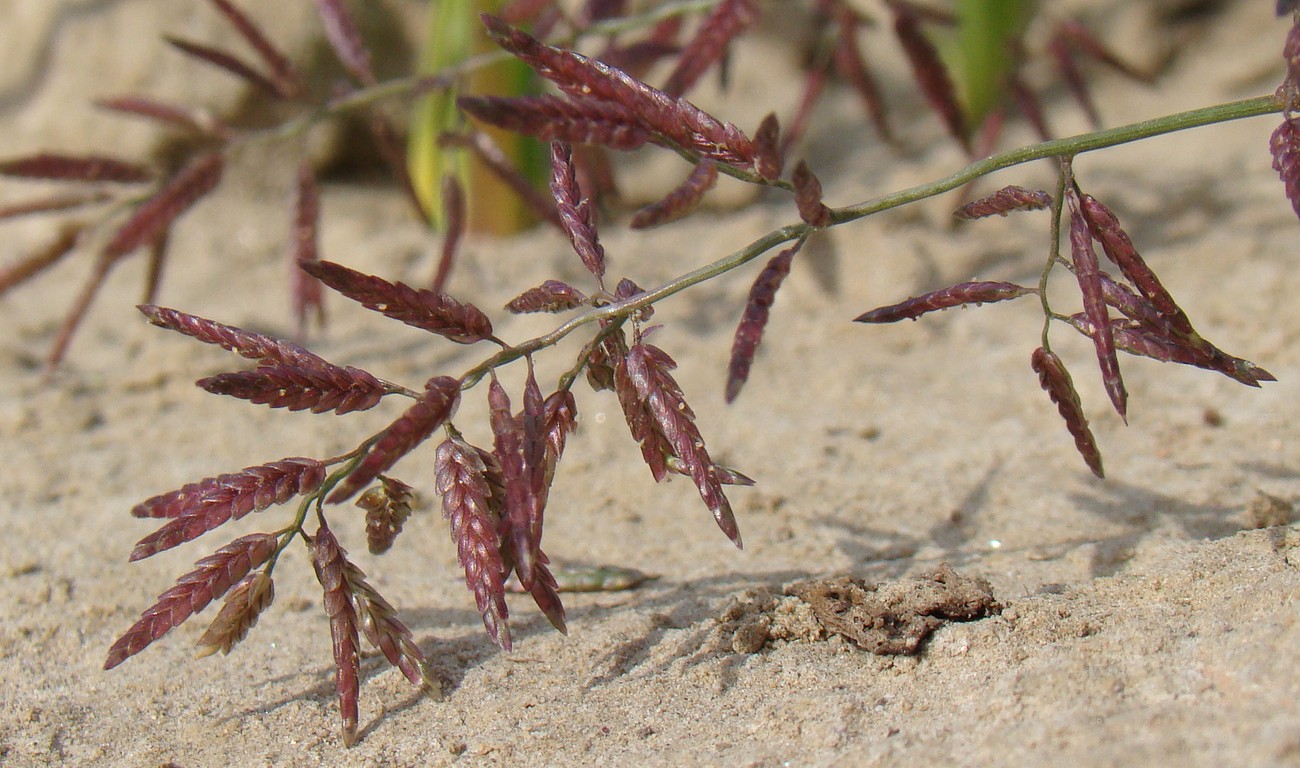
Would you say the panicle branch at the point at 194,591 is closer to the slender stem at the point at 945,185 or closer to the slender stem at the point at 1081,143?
the slender stem at the point at 945,185

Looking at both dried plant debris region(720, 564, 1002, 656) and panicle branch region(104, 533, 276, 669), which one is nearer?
panicle branch region(104, 533, 276, 669)

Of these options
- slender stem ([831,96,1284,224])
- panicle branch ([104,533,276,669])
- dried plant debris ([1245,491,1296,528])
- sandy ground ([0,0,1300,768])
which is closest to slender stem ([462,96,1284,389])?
slender stem ([831,96,1284,224])

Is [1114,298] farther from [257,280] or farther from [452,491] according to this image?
[257,280]

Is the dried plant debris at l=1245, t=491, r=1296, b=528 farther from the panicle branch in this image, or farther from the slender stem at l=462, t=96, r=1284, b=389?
the panicle branch

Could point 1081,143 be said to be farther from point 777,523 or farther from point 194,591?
point 194,591

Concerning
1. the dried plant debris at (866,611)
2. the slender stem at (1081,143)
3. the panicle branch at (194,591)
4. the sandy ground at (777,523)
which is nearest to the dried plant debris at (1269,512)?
the sandy ground at (777,523)

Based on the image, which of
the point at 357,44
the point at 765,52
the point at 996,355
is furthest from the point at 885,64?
the point at 357,44
